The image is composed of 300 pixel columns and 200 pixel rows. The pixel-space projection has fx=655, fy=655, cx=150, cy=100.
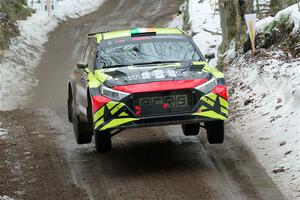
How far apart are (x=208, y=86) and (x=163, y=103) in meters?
0.65

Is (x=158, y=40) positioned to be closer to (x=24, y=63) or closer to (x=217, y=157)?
(x=217, y=157)

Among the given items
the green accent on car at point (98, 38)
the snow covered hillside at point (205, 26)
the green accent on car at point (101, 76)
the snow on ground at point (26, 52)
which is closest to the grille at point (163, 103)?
the green accent on car at point (101, 76)

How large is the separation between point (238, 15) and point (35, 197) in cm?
1053

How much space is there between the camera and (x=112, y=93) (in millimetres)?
8344

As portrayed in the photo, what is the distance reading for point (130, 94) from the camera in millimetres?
8258

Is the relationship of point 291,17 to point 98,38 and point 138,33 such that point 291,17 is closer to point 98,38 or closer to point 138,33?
point 138,33

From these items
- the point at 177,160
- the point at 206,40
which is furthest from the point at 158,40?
the point at 206,40

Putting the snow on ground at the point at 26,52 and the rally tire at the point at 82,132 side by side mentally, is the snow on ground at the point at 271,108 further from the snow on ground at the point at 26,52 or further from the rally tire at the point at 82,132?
the snow on ground at the point at 26,52

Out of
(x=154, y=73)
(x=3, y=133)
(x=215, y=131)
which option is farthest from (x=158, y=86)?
(x=3, y=133)

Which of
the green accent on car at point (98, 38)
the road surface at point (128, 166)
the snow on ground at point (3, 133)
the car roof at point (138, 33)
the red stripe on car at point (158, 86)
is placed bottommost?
the snow on ground at point (3, 133)

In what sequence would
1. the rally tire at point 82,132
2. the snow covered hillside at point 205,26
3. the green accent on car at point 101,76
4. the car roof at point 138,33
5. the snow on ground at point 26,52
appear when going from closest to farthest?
Result: 1. the green accent on car at point 101,76
2. the car roof at point 138,33
3. the rally tire at point 82,132
4. the snow covered hillside at point 205,26
5. the snow on ground at point 26,52

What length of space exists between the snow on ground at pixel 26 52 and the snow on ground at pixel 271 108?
299 inches

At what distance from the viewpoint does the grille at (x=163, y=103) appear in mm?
8312

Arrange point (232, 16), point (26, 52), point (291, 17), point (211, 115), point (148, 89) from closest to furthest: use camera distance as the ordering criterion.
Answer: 1. point (148, 89)
2. point (211, 115)
3. point (291, 17)
4. point (232, 16)
5. point (26, 52)
